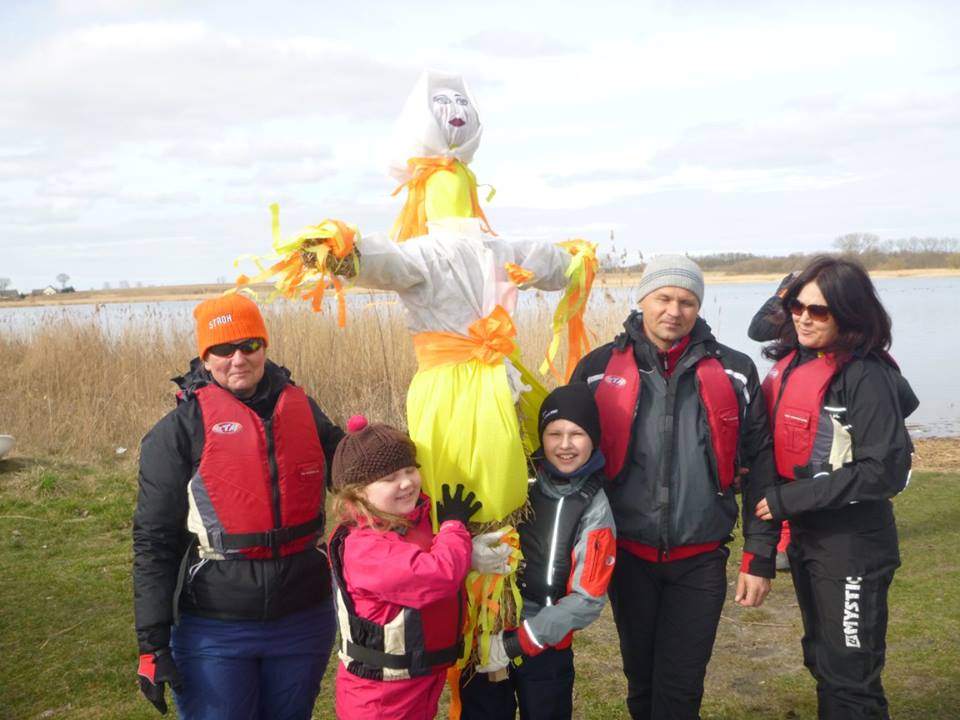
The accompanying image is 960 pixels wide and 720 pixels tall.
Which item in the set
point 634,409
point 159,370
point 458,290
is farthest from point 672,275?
point 159,370

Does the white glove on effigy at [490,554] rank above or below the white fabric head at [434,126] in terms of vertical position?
below

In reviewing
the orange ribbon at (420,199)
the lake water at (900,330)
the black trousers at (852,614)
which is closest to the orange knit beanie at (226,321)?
the orange ribbon at (420,199)

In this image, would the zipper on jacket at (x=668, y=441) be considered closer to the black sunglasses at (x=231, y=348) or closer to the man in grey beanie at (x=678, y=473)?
the man in grey beanie at (x=678, y=473)

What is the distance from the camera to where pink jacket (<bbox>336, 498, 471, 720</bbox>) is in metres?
2.16

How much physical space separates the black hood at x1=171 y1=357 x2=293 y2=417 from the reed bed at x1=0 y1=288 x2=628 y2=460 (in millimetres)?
5488

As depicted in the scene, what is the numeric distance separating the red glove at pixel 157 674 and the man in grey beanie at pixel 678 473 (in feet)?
4.34

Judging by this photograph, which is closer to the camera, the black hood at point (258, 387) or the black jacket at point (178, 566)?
the black jacket at point (178, 566)

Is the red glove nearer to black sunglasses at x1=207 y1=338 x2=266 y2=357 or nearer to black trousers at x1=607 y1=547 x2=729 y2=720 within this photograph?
black sunglasses at x1=207 y1=338 x2=266 y2=357

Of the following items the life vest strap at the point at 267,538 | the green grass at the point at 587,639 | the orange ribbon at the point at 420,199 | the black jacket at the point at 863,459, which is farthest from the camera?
the green grass at the point at 587,639

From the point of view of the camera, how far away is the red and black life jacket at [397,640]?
87.7 inches

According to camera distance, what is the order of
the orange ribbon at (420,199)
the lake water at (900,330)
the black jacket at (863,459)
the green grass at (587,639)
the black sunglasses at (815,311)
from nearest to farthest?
the black jacket at (863,459) < the black sunglasses at (815,311) < the orange ribbon at (420,199) < the green grass at (587,639) < the lake water at (900,330)

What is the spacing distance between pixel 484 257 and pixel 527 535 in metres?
0.90

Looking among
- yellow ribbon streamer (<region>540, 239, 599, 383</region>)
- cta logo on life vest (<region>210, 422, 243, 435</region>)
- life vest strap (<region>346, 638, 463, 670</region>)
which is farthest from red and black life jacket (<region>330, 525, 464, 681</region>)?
yellow ribbon streamer (<region>540, 239, 599, 383</region>)

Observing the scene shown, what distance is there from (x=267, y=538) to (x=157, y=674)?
44cm
